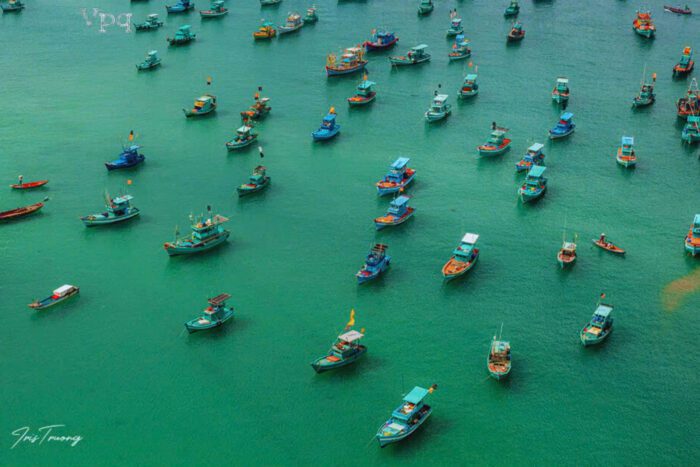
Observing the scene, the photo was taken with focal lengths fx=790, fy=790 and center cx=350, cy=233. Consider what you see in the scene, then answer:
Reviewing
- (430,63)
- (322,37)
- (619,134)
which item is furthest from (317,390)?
(322,37)

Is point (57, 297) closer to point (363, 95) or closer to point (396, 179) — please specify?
point (396, 179)

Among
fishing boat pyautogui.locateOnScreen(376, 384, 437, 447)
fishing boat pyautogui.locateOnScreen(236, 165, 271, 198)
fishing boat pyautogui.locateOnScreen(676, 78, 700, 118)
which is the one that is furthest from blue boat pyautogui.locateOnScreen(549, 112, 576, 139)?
fishing boat pyautogui.locateOnScreen(376, 384, 437, 447)

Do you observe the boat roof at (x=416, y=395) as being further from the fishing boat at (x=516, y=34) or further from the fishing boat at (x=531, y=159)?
the fishing boat at (x=516, y=34)

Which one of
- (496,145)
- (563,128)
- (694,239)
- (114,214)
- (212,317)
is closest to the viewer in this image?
(212,317)

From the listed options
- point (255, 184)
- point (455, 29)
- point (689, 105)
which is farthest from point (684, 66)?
point (255, 184)

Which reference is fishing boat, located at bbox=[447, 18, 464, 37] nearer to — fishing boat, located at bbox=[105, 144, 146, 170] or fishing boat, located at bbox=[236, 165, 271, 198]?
fishing boat, located at bbox=[236, 165, 271, 198]

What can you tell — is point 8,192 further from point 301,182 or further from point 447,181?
point 447,181
